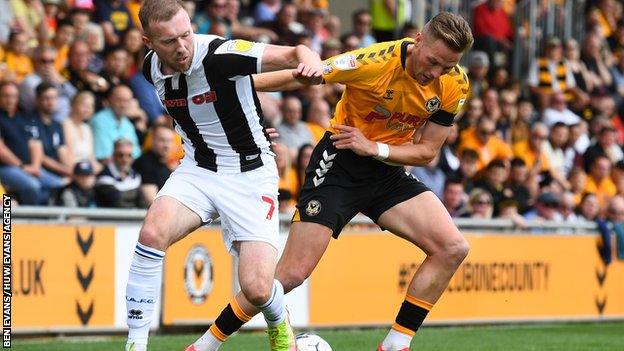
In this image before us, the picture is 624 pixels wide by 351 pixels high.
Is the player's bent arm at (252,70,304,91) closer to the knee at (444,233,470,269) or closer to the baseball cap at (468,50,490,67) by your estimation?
the knee at (444,233,470,269)

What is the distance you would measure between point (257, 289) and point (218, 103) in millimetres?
1164

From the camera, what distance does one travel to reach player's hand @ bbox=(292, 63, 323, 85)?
24.6ft

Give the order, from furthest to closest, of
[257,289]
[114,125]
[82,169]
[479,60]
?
[479,60] < [114,125] < [82,169] < [257,289]

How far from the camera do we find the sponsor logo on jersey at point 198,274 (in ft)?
42.4

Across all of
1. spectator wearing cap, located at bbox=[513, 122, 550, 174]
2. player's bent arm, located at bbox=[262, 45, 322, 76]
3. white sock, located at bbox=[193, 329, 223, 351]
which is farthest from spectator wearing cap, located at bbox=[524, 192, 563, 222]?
player's bent arm, located at bbox=[262, 45, 322, 76]

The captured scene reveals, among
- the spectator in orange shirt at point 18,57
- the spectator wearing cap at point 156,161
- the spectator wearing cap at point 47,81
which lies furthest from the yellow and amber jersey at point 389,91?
the spectator in orange shirt at point 18,57

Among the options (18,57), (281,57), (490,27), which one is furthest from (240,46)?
(490,27)

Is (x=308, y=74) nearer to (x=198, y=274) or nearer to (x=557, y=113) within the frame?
(x=198, y=274)

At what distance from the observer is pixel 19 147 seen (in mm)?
13188

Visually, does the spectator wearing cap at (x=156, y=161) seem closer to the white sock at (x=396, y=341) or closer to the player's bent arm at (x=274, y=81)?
the white sock at (x=396, y=341)

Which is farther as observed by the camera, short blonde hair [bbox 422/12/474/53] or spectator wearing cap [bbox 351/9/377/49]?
spectator wearing cap [bbox 351/9/377/49]

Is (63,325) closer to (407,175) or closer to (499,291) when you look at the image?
(407,175)

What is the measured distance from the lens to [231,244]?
8.50 m

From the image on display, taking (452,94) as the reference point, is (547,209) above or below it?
below
